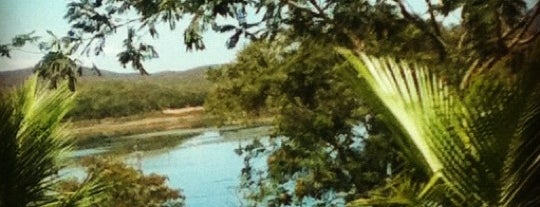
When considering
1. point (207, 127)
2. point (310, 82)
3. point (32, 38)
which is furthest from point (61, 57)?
point (310, 82)

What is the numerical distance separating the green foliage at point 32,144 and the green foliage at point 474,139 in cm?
73

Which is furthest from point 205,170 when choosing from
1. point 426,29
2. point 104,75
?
point 426,29

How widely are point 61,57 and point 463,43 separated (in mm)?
952

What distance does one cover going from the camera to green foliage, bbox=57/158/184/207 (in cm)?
208

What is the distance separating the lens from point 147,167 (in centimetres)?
208

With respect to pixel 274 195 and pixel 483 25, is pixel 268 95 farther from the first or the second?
pixel 483 25

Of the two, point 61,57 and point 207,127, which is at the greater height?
point 61,57

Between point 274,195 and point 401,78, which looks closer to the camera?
point 401,78

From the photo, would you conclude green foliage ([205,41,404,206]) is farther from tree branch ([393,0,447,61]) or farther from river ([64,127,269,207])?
tree branch ([393,0,447,61])

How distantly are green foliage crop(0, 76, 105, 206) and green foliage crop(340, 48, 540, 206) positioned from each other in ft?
2.41

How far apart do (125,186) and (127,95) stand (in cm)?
22

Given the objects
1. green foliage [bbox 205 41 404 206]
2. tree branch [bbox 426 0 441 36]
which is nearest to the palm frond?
green foliage [bbox 205 41 404 206]

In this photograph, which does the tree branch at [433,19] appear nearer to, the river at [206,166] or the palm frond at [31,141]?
the river at [206,166]

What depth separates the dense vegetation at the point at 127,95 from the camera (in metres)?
2.10
